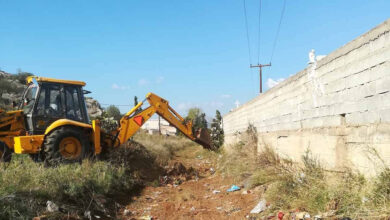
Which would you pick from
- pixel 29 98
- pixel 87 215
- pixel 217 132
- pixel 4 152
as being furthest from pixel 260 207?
pixel 217 132

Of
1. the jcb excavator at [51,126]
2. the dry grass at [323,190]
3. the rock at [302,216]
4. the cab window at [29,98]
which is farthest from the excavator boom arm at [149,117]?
the rock at [302,216]

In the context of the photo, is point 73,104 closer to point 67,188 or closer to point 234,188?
point 67,188

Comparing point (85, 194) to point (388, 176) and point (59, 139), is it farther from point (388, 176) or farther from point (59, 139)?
point (388, 176)

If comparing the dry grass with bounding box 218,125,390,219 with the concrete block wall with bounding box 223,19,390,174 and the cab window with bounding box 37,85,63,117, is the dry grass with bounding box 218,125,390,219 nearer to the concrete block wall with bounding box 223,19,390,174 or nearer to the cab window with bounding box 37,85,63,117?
the concrete block wall with bounding box 223,19,390,174

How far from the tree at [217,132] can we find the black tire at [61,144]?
957cm

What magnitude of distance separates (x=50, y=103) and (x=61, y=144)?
3.76 feet

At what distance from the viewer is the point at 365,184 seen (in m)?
3.86

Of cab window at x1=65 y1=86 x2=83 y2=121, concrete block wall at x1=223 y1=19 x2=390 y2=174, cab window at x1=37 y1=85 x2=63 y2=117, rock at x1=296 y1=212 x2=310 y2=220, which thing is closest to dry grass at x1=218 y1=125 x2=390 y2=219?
rock at x1=296 y1=212 x2=310 y2=220

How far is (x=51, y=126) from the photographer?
7523 millimetres

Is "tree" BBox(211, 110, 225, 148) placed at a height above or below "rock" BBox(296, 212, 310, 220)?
above

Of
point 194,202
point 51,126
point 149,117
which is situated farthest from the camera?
point 149,117

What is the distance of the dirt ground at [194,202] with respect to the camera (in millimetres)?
5629

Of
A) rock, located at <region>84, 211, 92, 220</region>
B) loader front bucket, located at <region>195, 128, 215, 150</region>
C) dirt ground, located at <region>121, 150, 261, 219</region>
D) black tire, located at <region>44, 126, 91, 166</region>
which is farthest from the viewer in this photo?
loader front bucket, located at <region>195, 128, 215, 150</region>

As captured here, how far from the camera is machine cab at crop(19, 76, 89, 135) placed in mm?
7684
